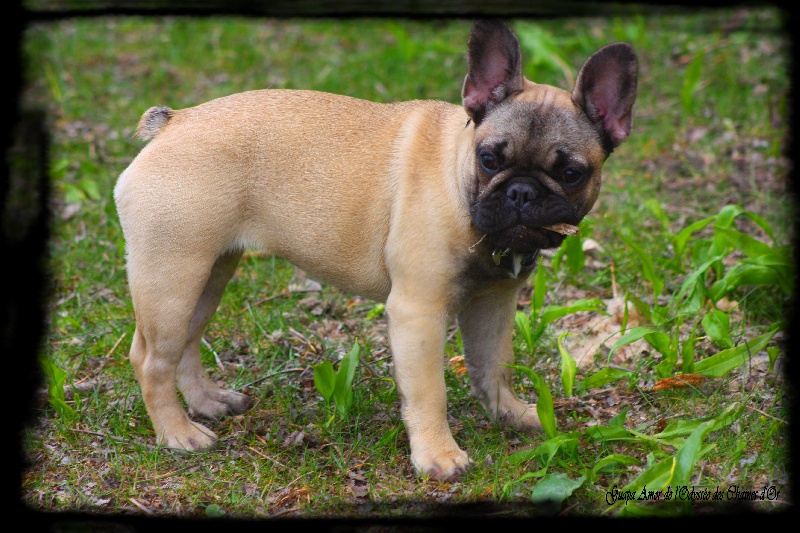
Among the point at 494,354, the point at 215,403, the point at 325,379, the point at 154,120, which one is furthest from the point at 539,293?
the point at 154,120

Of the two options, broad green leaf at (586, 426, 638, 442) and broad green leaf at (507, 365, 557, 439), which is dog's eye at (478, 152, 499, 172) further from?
broad green leaf at (586, 426, 638, 442)

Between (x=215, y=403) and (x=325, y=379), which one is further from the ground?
(x=325, y=379)

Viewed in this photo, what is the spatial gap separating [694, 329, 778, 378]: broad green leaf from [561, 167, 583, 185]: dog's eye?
1465 millimetres

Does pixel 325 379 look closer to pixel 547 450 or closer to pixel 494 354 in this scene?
pixel 494 354

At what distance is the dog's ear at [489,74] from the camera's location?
4398 mm

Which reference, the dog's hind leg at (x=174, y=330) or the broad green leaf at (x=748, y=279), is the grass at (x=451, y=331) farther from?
the dog's hind leg at (x=174, y=330)

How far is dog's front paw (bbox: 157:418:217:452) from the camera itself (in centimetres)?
504

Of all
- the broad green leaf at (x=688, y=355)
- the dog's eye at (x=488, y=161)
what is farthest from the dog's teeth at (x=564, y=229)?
the broad green leaf at (x=688, y=355)

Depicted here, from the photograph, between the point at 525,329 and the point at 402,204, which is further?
the point at 525,329

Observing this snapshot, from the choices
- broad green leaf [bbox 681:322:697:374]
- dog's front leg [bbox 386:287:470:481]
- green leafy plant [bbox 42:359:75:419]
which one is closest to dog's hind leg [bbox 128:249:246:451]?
green leafy plant [bbox 42:359:75:419]

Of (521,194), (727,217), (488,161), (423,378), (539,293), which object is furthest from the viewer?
(727,217)

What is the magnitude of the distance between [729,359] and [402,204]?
2.06 m

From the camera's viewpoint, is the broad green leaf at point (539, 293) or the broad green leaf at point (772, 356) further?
the broad green leaf at point (539, 293)

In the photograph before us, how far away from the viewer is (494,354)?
5.07 meters
